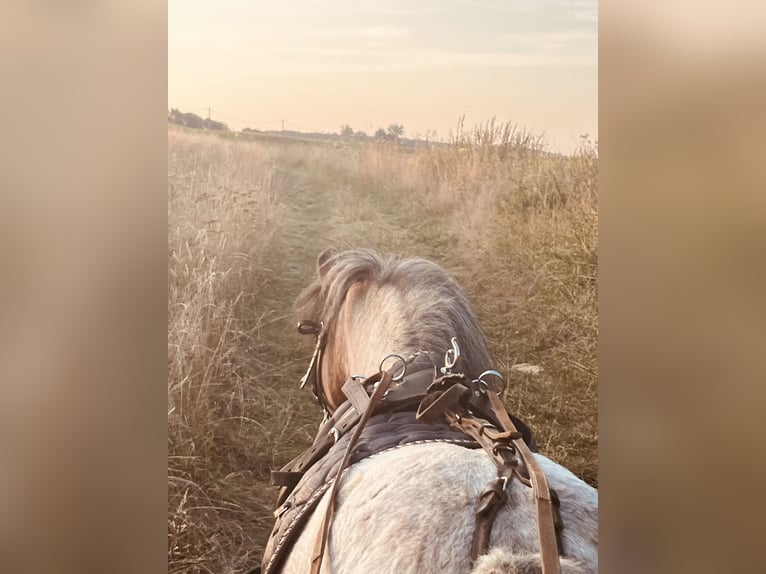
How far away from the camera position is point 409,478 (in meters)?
1.45

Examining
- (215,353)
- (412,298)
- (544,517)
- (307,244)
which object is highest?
(307,244)

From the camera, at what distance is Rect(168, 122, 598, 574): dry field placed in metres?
1.88

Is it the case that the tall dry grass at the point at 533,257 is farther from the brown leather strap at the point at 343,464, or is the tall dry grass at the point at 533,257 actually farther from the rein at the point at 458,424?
the brown leather strap at the point at 343,464

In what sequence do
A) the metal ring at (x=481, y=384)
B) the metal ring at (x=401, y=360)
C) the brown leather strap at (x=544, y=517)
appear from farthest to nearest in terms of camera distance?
the metal ring at (x=481, y=384) < the metal ring at (x=401, y=360) < the brown leather strap at (x=544, y=517)

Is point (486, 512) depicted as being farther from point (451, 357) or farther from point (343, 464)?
point (451, 357)

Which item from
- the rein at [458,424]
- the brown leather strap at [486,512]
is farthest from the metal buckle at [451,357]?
the brown leather strap at [486,512]

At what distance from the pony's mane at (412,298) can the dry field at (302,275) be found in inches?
1.3

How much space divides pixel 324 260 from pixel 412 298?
247 millimetres

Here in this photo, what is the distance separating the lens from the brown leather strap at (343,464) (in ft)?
4.86
